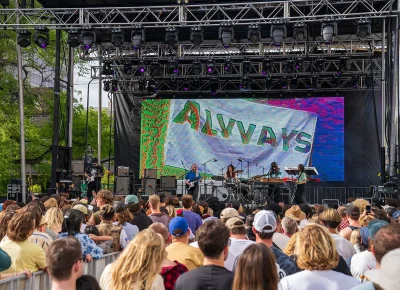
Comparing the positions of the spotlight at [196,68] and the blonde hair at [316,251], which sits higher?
the spotlight at [196,68]

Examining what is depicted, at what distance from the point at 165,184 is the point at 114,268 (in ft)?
62.3

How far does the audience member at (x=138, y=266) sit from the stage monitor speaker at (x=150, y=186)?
19.1 m

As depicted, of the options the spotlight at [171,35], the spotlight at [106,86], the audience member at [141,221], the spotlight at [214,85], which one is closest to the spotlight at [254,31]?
the spotlight at [171,35]

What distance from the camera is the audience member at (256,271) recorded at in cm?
329

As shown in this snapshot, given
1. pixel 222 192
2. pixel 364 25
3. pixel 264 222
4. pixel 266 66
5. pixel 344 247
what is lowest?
pixel 222 192

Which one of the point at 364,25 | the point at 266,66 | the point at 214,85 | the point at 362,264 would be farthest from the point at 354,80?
the point at 362,264

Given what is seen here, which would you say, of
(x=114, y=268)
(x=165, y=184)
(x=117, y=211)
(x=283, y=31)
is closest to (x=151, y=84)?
(x=165, y=184)

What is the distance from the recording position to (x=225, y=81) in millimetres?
27469

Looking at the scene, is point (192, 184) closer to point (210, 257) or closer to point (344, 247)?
point (344, 247)

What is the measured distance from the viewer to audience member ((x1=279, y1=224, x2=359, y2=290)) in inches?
158

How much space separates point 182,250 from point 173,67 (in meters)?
A: 20.6

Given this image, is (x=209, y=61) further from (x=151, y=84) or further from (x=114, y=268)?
(x=114, y=268)

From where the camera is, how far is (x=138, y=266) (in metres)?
3.86

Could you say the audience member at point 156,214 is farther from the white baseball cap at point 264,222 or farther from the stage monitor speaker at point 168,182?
the stage monitor speaker at point 168,182
